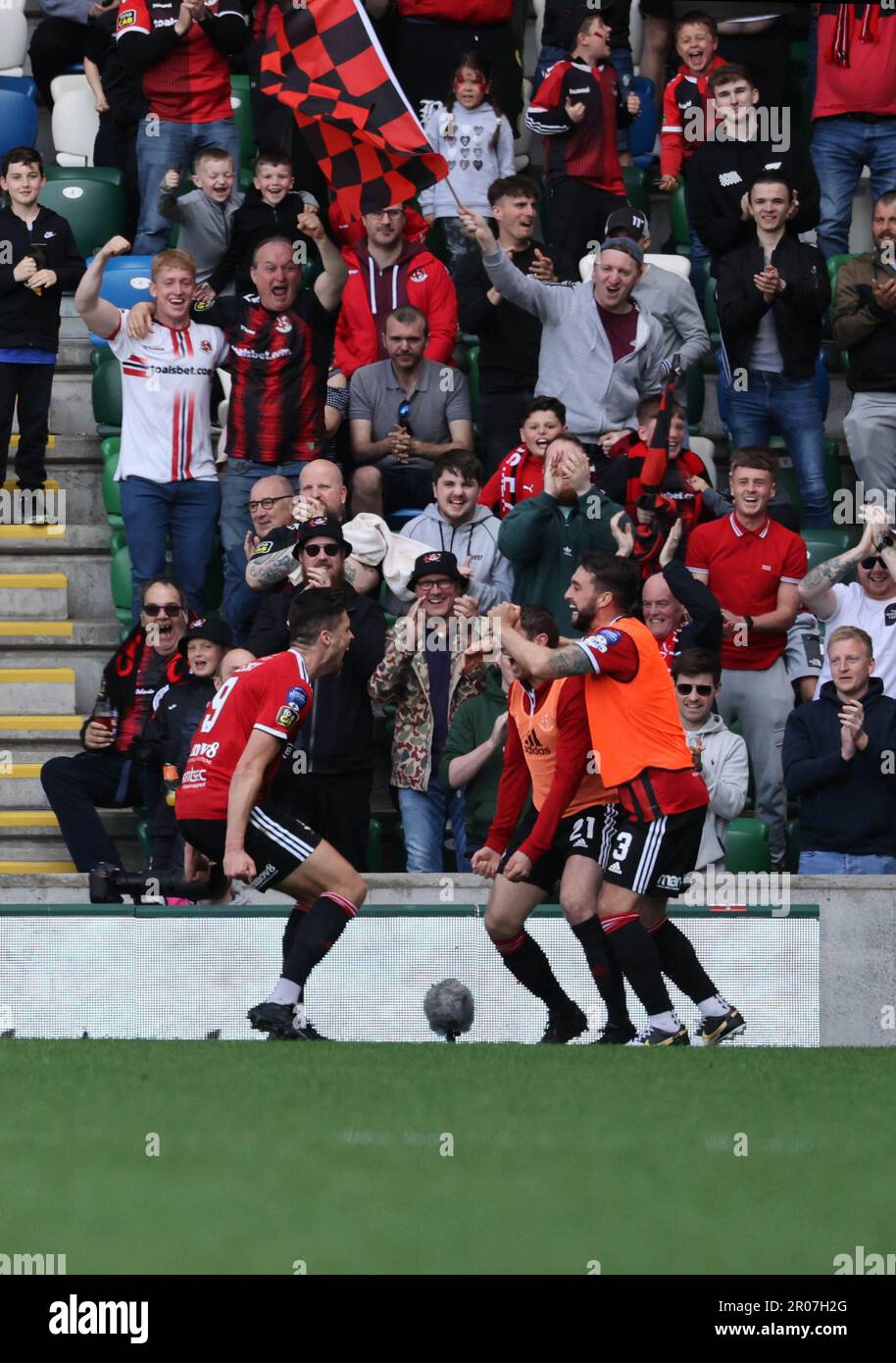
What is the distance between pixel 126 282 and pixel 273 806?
5.69 metres

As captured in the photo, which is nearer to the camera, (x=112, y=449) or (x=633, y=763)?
(x=633, y=763)

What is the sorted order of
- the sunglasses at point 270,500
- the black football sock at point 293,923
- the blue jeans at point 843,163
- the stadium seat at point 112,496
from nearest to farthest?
1. the black football sock at point 293,923
2. the sunglasses at point 270,500
3. the stadium seat at point 112,496
4. the blue jeans at point 843,163

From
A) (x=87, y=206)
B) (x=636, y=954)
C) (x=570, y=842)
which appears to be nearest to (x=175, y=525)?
(x=87, y=206)

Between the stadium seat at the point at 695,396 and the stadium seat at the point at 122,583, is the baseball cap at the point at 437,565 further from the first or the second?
the stadium seat at the point at 695,396

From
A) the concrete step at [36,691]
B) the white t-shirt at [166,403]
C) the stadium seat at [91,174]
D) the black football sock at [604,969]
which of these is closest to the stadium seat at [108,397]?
the white t-shirt at [166,403]

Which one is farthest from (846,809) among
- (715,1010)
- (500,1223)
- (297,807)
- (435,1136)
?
(500,1223)

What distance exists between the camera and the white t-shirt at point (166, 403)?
41.6 feet

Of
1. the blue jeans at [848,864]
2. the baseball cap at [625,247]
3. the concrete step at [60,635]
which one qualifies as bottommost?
the blue jeans at [848,864]

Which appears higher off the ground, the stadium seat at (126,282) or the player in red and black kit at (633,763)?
the stadium seat at (126,282)

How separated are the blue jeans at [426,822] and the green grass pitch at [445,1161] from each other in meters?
2.86

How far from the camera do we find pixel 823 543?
13.0m

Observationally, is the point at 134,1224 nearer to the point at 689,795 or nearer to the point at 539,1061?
the point at 539,1061

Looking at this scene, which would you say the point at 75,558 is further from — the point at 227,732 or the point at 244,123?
the point at 227,732

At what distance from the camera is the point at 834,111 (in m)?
14.4
